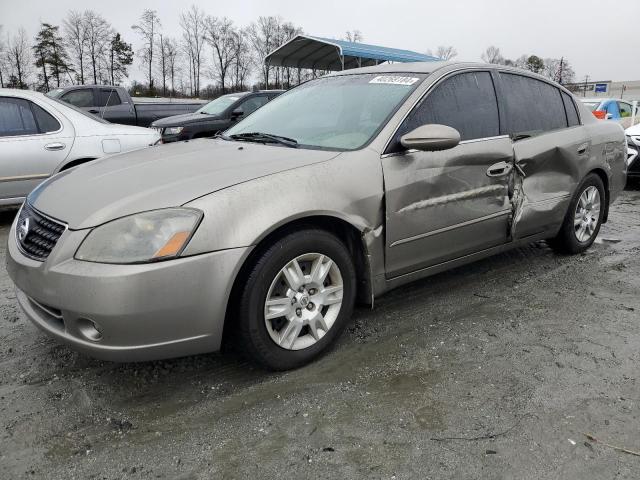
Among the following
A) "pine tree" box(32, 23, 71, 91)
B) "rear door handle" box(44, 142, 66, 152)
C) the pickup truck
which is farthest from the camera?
"pine tree" box(32, 23, 71, 91)

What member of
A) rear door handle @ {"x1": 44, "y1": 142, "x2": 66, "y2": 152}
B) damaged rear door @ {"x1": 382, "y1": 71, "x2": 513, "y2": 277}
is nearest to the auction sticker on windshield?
damaged rear door @ {"x1": 382, "y1": 71, "x2": 513, "y2": 277}

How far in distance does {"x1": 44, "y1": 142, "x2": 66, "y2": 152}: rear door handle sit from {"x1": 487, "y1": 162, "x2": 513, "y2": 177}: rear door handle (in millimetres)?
4515

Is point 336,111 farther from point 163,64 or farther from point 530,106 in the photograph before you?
point 163,64

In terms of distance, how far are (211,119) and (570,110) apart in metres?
7.10

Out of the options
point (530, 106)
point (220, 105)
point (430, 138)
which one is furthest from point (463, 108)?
point (220, 105)

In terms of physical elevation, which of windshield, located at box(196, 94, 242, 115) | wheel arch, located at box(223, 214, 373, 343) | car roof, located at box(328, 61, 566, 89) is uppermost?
windshield, located at box(196, 94, 242, 115)

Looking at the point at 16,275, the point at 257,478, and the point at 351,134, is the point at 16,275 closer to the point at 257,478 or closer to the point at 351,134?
the point at 257,478

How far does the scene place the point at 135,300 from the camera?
2178 mm

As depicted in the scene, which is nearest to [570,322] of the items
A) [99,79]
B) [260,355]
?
[260,355]

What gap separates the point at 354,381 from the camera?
263cm

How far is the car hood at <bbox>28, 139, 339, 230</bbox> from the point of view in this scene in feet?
7.70

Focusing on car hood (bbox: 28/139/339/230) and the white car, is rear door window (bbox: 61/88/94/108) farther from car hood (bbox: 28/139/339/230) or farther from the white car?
car hood (bbox: 28/139/339/230)

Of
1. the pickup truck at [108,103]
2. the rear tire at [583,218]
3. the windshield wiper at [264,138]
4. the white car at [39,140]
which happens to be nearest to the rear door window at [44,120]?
the white car at [39,140]

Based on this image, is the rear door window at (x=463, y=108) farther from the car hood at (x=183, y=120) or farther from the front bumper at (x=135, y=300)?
the car hood at (x=183, y=120)
